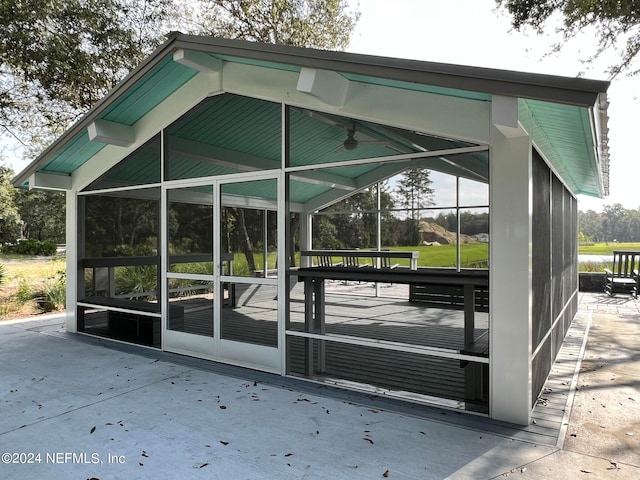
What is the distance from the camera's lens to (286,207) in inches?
177

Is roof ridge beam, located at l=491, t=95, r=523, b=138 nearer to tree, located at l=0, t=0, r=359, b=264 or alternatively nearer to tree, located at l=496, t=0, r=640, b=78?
tree, located at l=0, t=0, r=359, b=264

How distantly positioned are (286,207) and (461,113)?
190 centimetres

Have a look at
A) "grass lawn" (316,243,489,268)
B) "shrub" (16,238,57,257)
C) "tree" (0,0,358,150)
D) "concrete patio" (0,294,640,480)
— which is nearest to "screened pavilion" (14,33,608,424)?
"concrete patio" (0,294,640,480)

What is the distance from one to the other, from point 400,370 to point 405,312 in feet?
12.0

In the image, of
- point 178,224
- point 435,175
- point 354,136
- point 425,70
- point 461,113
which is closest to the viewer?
point 425,70

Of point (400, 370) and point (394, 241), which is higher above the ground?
point (394, 241)

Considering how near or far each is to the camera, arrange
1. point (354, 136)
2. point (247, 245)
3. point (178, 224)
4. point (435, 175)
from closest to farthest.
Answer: point (354, 136)
point (247, 245)
point (178, 224)
point (435, 175)

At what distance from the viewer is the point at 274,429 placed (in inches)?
128

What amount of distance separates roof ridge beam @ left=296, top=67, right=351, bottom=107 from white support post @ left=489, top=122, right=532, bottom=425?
1.30 metres

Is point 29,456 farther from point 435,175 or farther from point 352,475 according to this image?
point 435,175

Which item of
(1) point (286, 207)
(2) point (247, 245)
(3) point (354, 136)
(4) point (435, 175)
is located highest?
(4) point (435, 175)

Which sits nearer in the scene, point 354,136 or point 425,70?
point 425,70

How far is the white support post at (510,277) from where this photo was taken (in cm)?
327

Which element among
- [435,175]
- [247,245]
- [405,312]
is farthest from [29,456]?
[435,175]
